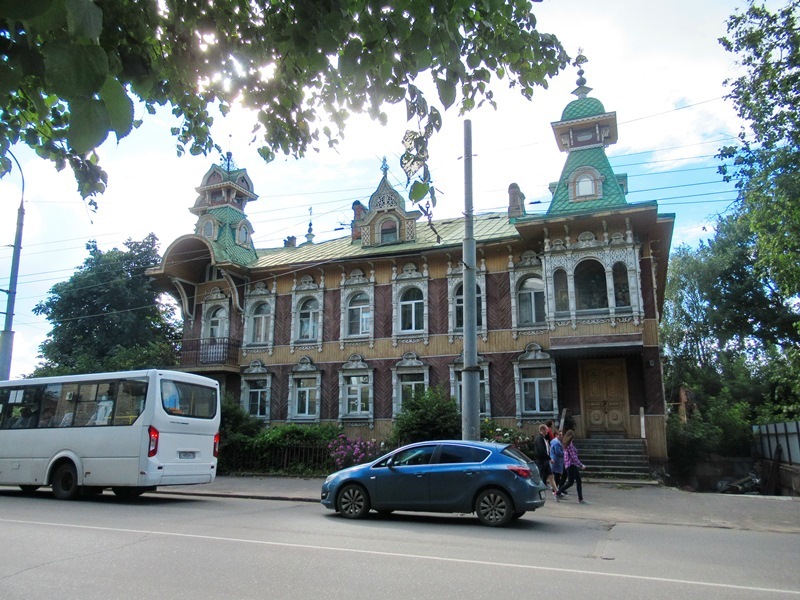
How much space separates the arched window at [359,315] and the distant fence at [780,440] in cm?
1705

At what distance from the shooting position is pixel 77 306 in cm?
3441

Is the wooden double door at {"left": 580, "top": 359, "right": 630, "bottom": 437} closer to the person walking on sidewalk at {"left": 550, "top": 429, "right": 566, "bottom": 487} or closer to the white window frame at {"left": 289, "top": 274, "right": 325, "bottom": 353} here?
the person walking on sidewalk at {"left": 550, "top": 429, "right": 566, "bottom": 487}

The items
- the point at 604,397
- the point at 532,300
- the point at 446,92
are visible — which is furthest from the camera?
the point at 532,300

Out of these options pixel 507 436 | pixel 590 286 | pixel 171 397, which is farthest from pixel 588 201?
pixel 171 397

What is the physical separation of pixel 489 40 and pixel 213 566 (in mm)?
6525

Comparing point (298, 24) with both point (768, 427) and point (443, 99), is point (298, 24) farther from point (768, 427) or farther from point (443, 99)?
point (768, 427)

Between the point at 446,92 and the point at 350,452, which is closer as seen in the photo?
the point at 446,92

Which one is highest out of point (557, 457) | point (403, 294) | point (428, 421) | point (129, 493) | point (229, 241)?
point (229, 241)

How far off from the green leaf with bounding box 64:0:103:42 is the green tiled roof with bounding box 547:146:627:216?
68.8 ft

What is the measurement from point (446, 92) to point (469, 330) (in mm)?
10892

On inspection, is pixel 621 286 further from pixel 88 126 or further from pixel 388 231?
pixel 88 126

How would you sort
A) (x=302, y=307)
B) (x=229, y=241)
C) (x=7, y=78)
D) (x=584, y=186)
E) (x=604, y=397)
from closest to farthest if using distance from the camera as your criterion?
(x=7, y=78) < (x=604, y=397) < (x=584, y=186) < (x=302, y=307) < (x=229, y=241)

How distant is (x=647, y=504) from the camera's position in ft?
46.3

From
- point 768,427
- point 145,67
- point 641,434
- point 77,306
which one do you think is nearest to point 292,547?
point 145,67
